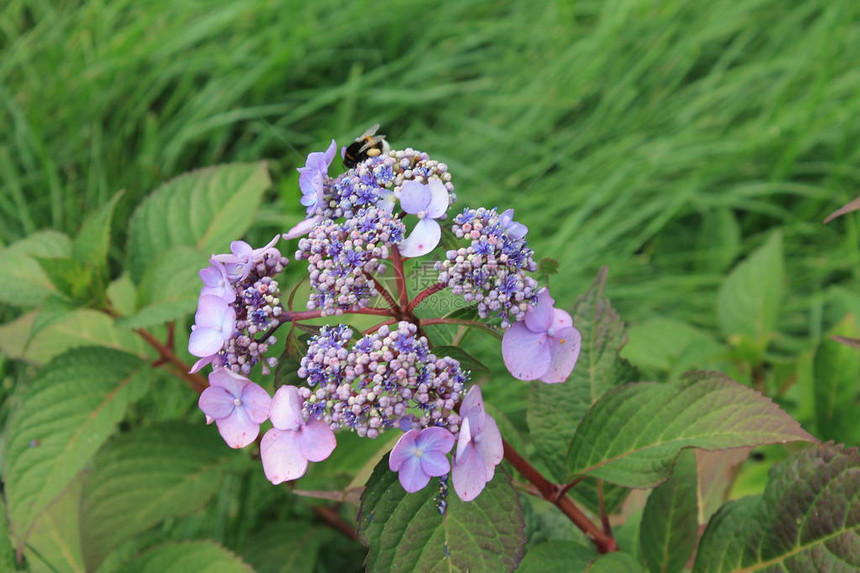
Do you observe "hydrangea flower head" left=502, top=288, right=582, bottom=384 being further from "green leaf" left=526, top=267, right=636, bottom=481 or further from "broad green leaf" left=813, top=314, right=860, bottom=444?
"broad green leaf" left=813, top=314, right=860, bottom=444

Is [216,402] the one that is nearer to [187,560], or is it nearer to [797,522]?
[187,560]

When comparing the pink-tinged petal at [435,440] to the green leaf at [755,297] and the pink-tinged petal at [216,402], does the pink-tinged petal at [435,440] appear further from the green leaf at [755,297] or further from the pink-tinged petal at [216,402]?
the green leaf at [755,297]

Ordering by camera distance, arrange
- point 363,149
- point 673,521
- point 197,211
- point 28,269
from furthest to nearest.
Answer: point 197,211 < point 28,269 < point 673,521 < point 363,149

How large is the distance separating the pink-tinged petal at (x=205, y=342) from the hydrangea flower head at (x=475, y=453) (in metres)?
0.31

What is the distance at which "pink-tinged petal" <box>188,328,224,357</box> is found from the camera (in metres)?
0.95

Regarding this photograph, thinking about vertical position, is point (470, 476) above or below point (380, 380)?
below

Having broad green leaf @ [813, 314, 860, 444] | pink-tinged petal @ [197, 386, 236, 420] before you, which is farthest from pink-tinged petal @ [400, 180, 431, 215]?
broad green leaf @ [813, 314, 860, 444]

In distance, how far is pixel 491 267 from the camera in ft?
3.10

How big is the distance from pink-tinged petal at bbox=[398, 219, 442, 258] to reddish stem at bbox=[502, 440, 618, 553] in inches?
13.1

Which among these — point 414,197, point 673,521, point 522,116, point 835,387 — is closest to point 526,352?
point 414,197

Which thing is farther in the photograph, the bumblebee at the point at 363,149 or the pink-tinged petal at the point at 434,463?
the bumblebee at the point at 363,149

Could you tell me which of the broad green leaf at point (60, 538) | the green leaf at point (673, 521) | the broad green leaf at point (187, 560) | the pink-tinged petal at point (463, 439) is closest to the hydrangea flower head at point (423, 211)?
the pink-tinged petal at point (463, 439)

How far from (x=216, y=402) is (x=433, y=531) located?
329 mm

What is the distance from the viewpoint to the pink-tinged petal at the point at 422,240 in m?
0.98
